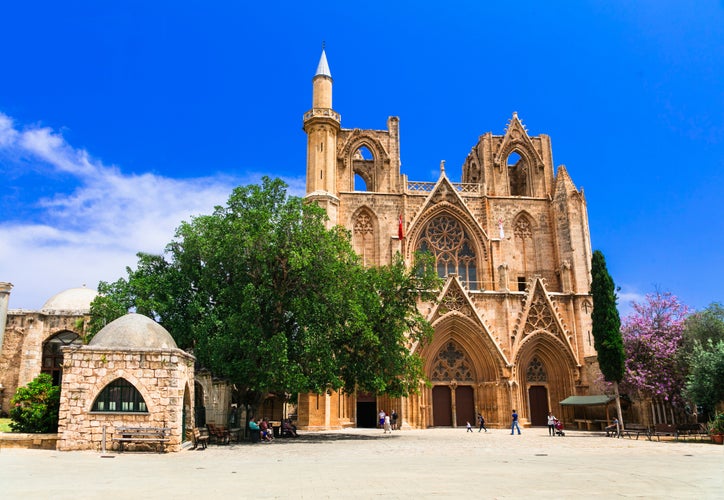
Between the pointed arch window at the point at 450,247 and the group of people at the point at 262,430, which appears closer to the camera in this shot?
the group of people at the point at 262,430

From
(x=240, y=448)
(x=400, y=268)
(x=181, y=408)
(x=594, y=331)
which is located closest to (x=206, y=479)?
(x=181, y=408)

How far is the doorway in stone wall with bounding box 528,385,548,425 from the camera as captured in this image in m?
35.9

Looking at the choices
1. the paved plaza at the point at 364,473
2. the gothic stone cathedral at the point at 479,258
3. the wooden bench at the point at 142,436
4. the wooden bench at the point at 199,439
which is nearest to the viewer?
the paved plaza at the point at 364,473

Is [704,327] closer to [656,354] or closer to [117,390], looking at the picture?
[656,354]

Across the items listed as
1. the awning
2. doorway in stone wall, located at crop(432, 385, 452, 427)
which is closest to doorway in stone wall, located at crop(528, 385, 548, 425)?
the awning

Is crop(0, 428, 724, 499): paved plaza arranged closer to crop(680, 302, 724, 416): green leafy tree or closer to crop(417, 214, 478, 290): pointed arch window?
crop(680, 302, 724, 416): green leafy tree

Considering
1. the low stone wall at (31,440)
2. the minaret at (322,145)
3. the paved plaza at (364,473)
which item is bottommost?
the paved plaza at (364,473)

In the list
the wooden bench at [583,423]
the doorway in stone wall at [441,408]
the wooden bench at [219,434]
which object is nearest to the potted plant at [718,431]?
the wooden bench at [583,423]

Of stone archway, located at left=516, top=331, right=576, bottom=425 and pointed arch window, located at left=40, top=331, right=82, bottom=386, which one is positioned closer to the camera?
pointed arch window, located at left=40, top=331, right=82, bottom=386

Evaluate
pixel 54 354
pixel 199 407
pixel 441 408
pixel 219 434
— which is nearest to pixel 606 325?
pixel 441 408

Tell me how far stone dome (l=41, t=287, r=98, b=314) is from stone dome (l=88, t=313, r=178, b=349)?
68.2 ft

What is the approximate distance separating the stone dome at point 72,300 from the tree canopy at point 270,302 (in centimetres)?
1448

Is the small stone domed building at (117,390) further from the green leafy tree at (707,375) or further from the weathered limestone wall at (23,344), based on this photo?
the green leafy tree at (707,375)

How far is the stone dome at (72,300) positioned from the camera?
37.4 metres
